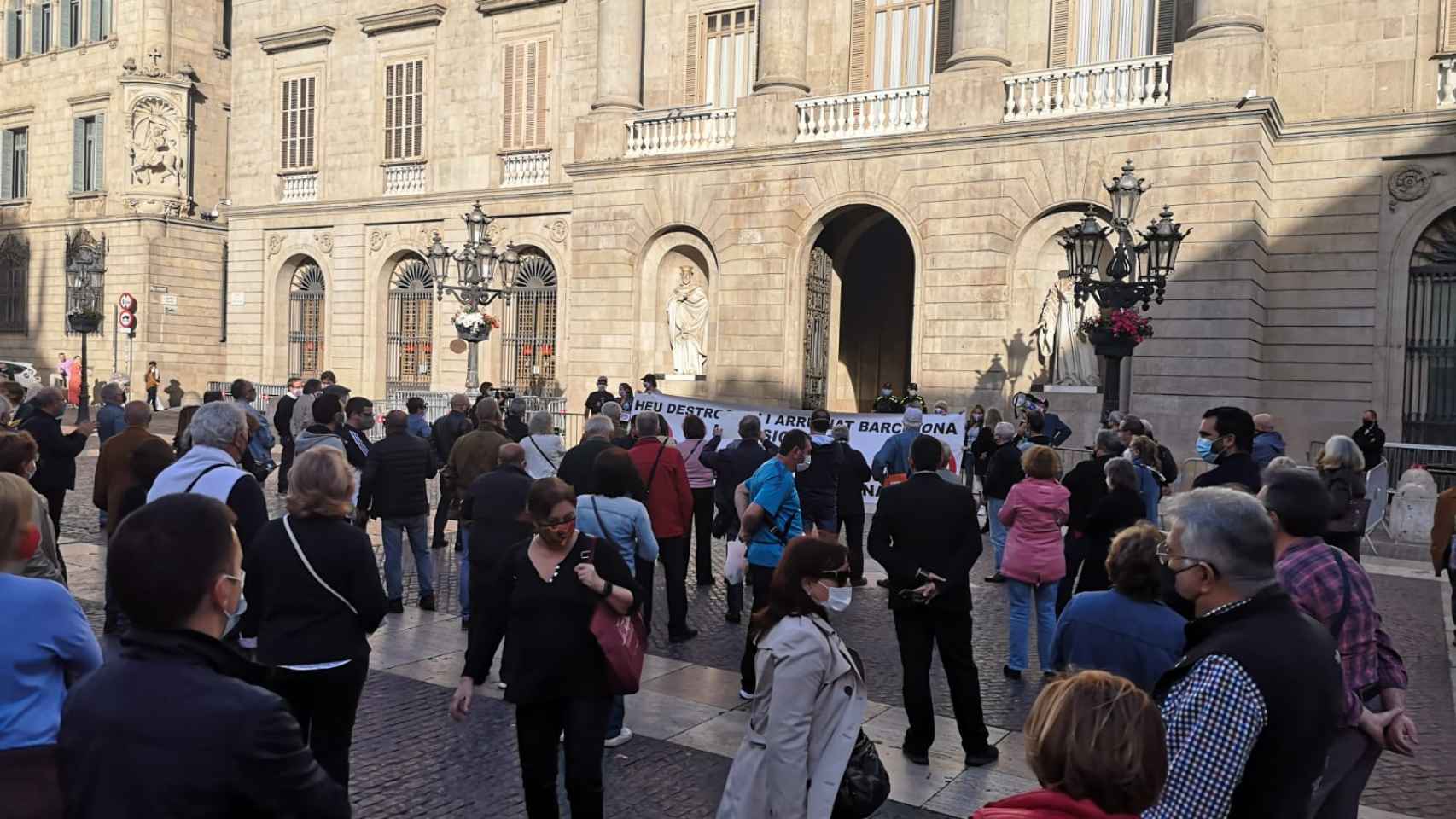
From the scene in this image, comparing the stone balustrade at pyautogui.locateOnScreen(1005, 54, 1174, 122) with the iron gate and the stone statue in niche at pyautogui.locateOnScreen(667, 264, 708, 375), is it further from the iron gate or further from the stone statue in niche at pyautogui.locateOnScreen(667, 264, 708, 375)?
the stone statue in niche at pyautogui.locateOnScreen(667, 264, 708, 375)

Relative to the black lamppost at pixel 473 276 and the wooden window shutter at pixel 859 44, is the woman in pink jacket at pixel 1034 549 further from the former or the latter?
the wooden window shutter at pixel 859 44

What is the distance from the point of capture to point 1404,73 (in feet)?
60.9

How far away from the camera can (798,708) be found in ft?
13.0

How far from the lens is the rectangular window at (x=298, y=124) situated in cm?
3158

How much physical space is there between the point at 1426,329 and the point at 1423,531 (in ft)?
15.0

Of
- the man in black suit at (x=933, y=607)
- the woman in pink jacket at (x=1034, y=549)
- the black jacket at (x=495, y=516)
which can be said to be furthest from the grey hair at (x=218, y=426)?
the woman in pink jacket at (x=1034, y=549)

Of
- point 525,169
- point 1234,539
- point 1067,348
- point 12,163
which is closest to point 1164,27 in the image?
point 1067,348

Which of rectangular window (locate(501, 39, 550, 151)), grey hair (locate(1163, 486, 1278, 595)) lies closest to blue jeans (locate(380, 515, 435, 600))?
grey hair (locate(1163, 486, 1278, 595))

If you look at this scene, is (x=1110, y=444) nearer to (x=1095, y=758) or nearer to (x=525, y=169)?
(x=1095, y=758)

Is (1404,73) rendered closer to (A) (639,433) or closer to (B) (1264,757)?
(A) (639,433)

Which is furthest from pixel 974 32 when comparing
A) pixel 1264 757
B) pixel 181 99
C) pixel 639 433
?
pixel 181 99

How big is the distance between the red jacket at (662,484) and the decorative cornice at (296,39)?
26.2 metres

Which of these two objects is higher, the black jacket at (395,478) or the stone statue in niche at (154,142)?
the stone statue in niche at (154,142)

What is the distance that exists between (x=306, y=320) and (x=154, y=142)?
944 centimetres
